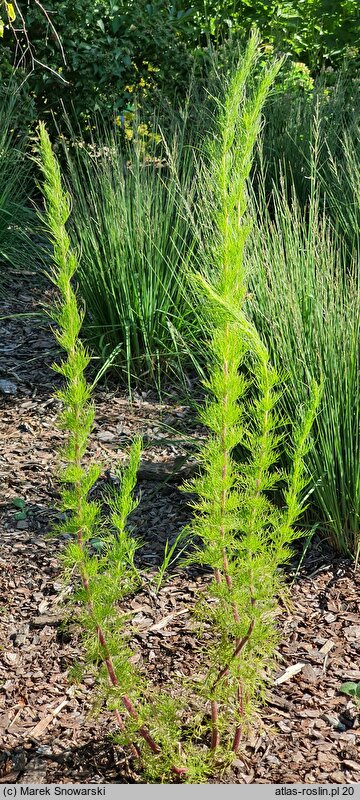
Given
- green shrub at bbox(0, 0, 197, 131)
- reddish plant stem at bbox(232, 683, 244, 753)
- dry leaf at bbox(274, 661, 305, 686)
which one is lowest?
dry leaf at bbox(274, 661, 305, 686)

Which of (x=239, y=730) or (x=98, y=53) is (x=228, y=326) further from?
(x=98, y=53)

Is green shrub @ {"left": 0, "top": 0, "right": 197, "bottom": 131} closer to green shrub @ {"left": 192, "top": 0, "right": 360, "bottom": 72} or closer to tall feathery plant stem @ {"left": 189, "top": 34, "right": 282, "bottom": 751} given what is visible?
green shrub @ {"left": 192, "top": 0, "right": 360, "bottom": 72}

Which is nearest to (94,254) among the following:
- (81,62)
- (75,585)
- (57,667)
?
(75,585)

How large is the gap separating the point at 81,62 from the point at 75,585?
4684mm

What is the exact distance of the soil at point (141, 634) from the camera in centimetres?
239

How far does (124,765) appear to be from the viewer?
2359 mm

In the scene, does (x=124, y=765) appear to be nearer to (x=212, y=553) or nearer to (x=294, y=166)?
(x=212, y=553)

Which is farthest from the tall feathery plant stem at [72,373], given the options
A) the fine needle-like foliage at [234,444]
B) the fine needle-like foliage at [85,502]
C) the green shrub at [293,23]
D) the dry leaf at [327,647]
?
the green shrub at [293,23]

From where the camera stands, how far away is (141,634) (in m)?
2.84

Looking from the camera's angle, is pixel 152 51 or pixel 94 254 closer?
pixel 94 254

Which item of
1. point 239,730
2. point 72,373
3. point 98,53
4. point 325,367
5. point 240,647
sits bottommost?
point 239,730

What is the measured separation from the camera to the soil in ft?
7.85

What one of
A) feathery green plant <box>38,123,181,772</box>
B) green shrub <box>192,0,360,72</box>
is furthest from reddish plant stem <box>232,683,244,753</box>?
green shrub <box>192,0,360,72</box>

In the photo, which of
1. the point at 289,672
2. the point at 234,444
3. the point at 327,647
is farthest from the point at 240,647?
the point at 327,647
